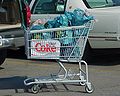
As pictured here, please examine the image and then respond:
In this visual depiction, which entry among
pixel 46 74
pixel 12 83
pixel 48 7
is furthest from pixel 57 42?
pixel 48 7

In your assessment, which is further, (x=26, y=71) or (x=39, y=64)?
(x=39, y=64)

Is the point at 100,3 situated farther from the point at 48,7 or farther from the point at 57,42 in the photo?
the point at 57,42

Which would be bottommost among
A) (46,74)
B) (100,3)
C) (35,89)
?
(46,74)

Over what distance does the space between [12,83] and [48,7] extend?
2960mm

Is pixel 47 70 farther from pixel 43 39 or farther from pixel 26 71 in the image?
pixel 43 39

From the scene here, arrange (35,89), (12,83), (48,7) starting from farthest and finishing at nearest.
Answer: (48,7), (12,83), (35,89)

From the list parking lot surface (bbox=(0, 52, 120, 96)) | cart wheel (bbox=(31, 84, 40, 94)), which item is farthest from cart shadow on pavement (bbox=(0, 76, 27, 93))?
cart wheel (bbox=(31, 84, 40, 94))

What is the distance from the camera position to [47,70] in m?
9.56

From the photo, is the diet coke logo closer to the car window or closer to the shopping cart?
the shopping cart

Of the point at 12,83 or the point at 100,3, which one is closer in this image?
the point at 12,83

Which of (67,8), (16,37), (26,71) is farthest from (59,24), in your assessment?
(67,8)

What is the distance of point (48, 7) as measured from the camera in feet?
35.0

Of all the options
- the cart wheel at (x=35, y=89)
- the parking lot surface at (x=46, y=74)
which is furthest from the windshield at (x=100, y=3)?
the cart wheel at (x=35, y=89)

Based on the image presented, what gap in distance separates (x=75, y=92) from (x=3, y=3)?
2650mm
